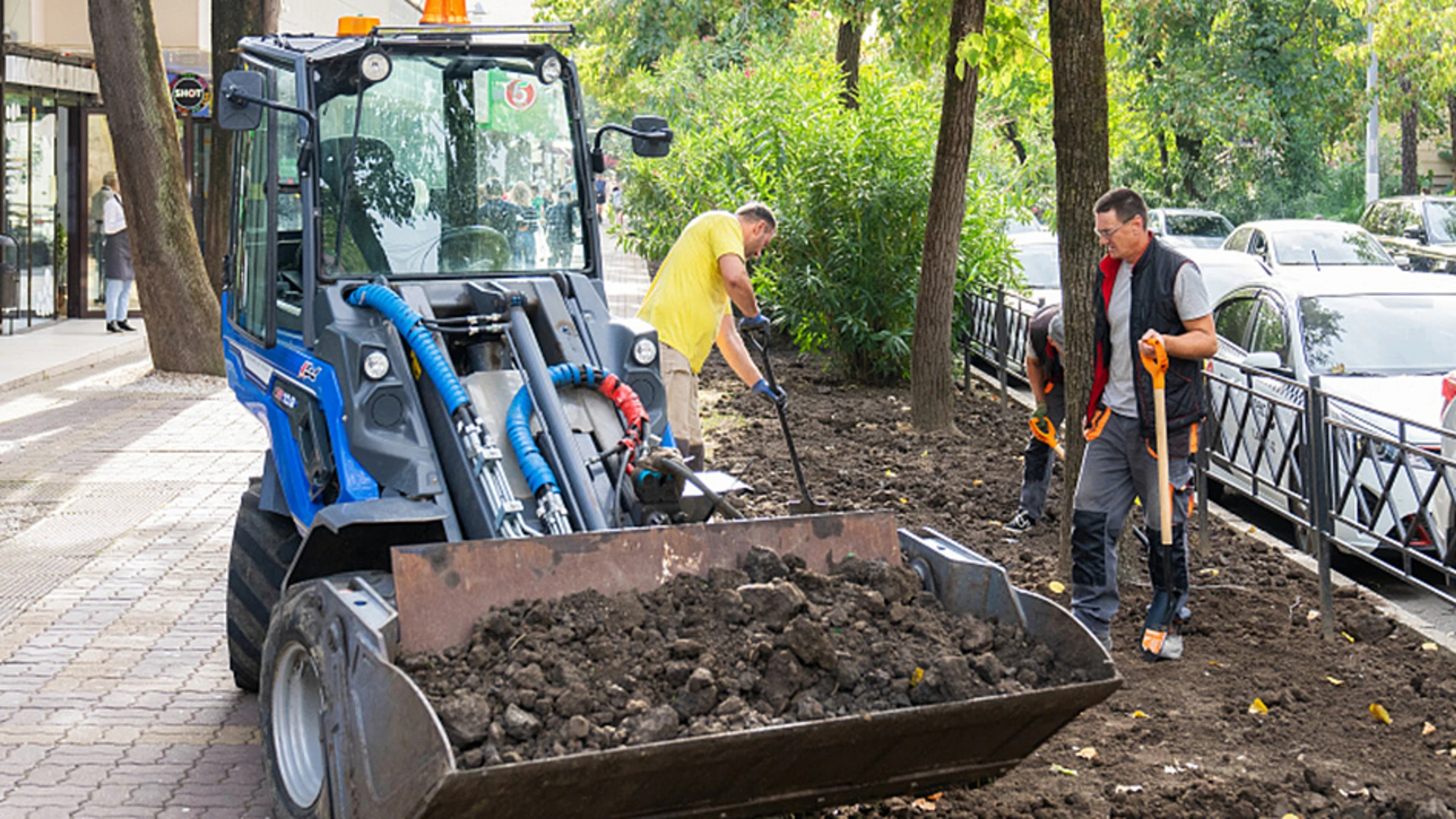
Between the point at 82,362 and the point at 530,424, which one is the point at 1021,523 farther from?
the point at 82,362

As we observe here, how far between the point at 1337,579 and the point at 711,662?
4.88m

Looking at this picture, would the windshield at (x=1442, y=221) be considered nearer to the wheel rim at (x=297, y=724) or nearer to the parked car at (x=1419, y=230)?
the parked car at (x=1419, y=230)

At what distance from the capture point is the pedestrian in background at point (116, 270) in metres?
20.0

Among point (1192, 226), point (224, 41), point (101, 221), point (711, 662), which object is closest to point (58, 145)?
point (101, 221)

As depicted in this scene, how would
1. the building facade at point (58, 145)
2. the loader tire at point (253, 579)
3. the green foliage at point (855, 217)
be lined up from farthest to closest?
the building facade at point (58, 145) → the green foliage at point (855, 217) → the loader tire at point (253, 579)

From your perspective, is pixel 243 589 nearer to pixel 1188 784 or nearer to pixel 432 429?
pixel 432 429

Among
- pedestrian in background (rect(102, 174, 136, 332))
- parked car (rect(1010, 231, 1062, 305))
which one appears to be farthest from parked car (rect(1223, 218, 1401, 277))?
pedestrian in background (rect(102, 174, 136, 332))

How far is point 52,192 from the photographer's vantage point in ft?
68.4

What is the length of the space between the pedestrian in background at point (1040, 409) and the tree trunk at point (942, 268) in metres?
3.16

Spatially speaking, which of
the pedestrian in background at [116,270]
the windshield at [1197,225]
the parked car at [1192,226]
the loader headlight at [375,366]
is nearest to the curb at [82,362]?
the pedestrian in background at [116,270]

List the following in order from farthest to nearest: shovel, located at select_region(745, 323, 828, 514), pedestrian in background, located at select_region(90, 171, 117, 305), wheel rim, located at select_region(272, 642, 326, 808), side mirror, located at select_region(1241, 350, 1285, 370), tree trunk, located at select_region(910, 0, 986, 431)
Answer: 1. pedestrian in background, located at select_region(90, 171, 117, 305)
2. tree trunk, located at select_region(910, 0, 986, 431)
3. side mirror, located at select_region(1241, 350, 1285, 370)
4. shovel, located at select_region(745, 323, 828, 514)
5. wheel rim, located at select_region(272, 642, 326, 808)

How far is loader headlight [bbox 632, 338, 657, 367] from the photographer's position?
19.1 feet

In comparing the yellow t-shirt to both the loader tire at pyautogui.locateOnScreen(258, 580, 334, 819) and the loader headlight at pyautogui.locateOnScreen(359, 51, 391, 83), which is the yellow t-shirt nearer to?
the loader headlight at pyautogui.locateOnScreen(359, 51, 391, 83)

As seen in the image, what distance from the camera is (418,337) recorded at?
529 cm
